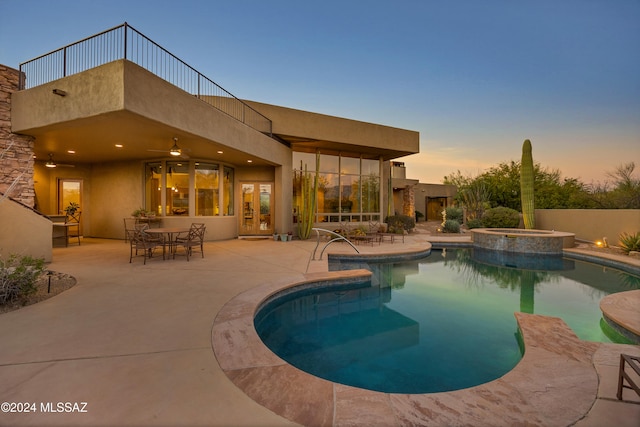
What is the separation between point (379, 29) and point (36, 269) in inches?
506

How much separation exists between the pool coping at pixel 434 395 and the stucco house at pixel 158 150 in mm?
5160

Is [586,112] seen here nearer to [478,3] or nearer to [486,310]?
[478,3]

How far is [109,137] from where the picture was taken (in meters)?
7.20

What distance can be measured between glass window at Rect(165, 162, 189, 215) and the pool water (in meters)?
6.73

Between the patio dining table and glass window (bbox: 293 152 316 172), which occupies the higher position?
glass window (bbox: 293 152 316 172)

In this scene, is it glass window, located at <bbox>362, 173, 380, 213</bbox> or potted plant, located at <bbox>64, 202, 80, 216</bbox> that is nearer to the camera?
potted plant, located at <bbox>64, 202, 80, 216</bbox>

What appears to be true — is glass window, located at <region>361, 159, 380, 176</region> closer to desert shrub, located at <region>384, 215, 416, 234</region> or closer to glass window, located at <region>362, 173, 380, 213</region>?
glass window, located at <region>362, 173, 380, 213</region>

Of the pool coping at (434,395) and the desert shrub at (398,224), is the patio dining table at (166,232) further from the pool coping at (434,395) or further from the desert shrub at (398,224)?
the desert shrub at (398,224)

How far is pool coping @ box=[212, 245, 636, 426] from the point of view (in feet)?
6.06

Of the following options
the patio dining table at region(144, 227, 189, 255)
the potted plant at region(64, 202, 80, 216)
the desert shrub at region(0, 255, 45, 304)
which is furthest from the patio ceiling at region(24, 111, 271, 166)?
the desert shrub at region(0, 255, 45, 304)

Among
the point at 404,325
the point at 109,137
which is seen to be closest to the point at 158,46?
the point at 109,137

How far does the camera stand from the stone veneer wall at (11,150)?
6.49 meters

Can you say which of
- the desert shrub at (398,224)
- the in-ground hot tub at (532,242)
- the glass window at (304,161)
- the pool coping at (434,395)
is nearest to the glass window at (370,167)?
the desert shrub at (398,224)

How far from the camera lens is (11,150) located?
6625 millimetres
